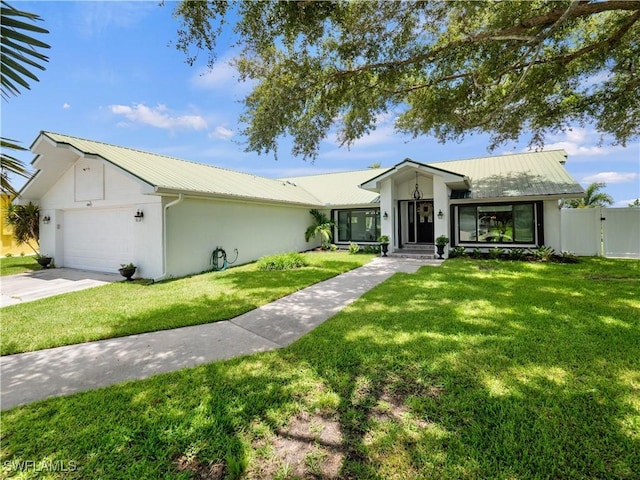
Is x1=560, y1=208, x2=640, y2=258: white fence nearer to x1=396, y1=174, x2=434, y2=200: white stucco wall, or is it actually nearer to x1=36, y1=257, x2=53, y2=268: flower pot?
x1=396, y1=174, x2=434, y2=200: white stucco wall

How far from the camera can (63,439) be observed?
2.65 meters

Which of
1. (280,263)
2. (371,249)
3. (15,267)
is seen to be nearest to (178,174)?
(280,263)

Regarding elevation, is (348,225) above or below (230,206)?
below

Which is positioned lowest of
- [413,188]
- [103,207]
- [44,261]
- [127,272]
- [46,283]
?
[46,283]

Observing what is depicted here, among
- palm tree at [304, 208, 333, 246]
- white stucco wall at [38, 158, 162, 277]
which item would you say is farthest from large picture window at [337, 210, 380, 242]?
white stucco wall at [38, 158, 162, 277]

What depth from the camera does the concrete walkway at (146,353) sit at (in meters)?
3.61

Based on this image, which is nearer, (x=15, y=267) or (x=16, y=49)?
(x=16, y=49)

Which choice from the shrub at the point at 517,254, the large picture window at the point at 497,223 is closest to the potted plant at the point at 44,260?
the large picture window at the point at 497,223

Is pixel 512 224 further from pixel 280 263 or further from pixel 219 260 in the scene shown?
pixel 219 260

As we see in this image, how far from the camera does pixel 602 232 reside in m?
13.5

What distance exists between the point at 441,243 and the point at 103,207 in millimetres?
13918

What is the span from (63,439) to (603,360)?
6059mm

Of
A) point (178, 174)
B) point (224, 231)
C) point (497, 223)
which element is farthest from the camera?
point (497, 223)

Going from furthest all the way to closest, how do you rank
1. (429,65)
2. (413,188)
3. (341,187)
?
1. (341,187)
2. (413,188)
3. (429,65)
